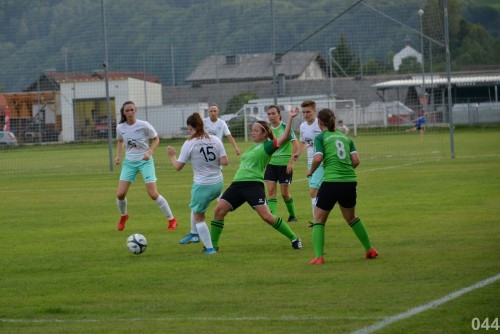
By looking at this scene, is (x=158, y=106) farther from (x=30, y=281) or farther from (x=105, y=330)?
(x=105, y=330)

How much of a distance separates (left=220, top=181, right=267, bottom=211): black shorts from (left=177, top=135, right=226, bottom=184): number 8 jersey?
0.54 meters

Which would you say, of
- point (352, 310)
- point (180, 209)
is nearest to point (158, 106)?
point (180, 209)

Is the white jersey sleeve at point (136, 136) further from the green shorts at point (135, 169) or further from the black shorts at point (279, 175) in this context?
the black shorts at point (279, 175)

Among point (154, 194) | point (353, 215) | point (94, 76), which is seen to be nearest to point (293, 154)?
point (154, 194)

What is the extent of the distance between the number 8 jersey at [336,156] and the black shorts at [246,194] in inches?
55.2

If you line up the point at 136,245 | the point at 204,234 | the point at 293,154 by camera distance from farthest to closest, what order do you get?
the point at 293,154, the point at 136,245, the point at 204,234

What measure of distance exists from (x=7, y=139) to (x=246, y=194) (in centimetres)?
3085

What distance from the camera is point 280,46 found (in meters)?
42.4

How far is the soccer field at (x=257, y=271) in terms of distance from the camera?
887 cm

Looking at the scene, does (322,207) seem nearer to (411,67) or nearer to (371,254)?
(371,254)

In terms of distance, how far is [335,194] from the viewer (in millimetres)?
12016

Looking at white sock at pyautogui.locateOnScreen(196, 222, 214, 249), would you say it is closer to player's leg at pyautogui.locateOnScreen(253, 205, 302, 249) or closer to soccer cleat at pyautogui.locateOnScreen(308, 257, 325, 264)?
player's leg at pyautogui.locateOnScreen(253, 205, 302, 249)

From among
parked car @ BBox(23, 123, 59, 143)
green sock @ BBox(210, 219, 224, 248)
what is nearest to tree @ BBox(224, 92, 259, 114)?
parked car @ BBox(23, 123, 59, 143)

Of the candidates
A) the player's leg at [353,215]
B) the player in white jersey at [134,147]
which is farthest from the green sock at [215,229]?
the player in white jersey at [134,147]
